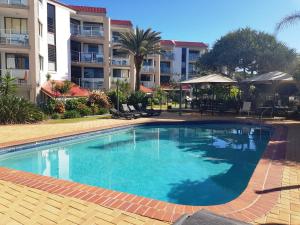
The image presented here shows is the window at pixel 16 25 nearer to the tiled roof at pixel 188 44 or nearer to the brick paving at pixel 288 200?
the brick paving at pixel 288 200

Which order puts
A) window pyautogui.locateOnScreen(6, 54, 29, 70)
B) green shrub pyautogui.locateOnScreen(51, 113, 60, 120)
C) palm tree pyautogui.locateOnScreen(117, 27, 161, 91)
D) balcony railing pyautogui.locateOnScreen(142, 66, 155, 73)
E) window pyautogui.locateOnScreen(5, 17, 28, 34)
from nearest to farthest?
green shrub pyautogui.locateOnScreen(51, 113, 60, 120)
window pyautogui.locateOnScreen(6, 54, 29, 70)
window pyautogui.locateOnScreen(5, 17, 28, 34)
palm tree pyautogui.locateOnScreen(117, 27, 161, 91)
balcony railing pyautogui.locateOnScreen(142, 66, 155, 73)

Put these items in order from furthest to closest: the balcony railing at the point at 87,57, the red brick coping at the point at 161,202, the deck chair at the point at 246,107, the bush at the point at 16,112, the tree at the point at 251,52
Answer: the tree at the point at 251,52 < the balcony railing at the point at 87,57 < the deck chair at the point at 246,107 < the bush at the point at 16,112 < the red brick coping at the point at 161,202

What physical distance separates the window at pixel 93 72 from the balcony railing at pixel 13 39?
1201 cm

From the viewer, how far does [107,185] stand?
8.01 m

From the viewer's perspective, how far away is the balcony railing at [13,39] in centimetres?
2258

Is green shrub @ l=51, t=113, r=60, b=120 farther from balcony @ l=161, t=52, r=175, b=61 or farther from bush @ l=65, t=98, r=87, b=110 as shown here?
balcony @ l=161, t=52, r=175, b=61

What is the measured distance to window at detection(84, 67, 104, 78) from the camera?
3478cm

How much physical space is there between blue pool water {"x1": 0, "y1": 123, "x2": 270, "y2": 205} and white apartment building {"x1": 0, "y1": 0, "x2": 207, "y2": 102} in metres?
13.3

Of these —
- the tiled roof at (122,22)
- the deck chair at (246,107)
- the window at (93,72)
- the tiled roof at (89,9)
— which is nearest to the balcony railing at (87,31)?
the tiled roof at (89,9)

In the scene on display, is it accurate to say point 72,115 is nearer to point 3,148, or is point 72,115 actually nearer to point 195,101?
point 3,148

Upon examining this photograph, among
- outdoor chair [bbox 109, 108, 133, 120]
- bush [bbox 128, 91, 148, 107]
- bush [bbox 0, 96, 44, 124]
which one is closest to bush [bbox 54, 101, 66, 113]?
bush [bbox 0, 96, 44, 124]

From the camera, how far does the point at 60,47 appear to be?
30.0 metres

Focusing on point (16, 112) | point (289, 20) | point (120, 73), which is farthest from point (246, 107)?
point (120, 73)

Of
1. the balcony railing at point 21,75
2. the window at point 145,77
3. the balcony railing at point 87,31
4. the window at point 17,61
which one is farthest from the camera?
the window at point 145,77
